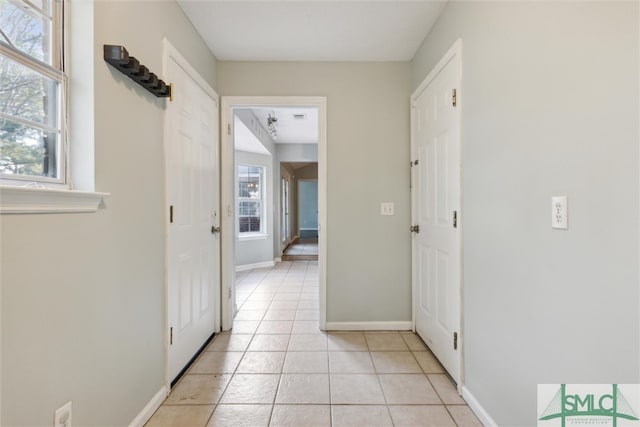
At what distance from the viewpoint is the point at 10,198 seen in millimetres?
837

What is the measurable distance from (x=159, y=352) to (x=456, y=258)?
179 centimetres

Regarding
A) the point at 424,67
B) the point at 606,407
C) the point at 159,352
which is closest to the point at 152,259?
the point at 159,352

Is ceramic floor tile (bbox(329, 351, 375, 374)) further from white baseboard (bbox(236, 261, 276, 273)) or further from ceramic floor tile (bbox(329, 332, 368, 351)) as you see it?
white baseboard (bbox(236, 261, 276, 273))

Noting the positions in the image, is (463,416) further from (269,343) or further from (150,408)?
(150,408)

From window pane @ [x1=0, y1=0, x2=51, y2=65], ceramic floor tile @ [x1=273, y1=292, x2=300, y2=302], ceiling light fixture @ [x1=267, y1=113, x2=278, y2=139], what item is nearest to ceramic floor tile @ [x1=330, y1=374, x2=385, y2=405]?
ceramic floor tile @ [x1=273, y1=292, x2=300, y2=302]

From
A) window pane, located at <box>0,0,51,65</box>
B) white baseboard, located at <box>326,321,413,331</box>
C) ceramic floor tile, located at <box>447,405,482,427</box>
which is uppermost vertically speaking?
window pane, located at <box>0,0,51,65</box>

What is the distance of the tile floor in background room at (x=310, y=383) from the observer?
1564 millimetres

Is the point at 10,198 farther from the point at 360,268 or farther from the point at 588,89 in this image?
the point at 360,268

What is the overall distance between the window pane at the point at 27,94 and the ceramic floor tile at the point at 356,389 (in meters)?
1.88

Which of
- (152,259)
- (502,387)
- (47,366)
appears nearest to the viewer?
(47,366)

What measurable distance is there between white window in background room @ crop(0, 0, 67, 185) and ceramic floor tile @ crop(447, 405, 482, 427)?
6.95 ft

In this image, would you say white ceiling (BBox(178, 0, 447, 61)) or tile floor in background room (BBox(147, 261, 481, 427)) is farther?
white ceiling (BBox(178, 0, 447, 61))

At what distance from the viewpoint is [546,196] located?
3.55 feet

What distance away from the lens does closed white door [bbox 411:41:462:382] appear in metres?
1.79
